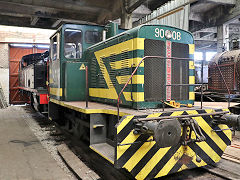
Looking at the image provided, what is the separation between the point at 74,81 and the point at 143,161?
2628 millimetres

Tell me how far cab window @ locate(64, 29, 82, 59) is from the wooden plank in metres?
2.07

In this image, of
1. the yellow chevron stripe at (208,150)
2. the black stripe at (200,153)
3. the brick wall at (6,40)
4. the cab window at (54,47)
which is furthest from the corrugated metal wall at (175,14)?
the brick wall at (6,40)

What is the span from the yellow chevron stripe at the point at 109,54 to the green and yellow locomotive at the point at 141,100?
2 cm

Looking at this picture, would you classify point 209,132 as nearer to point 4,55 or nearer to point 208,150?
point 208,150

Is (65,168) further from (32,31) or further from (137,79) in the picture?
(32,31)

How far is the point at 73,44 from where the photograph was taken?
507cm

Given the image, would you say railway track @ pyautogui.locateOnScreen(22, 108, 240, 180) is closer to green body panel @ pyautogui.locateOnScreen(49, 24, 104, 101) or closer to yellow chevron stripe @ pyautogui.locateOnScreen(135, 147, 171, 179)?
yellow chevron stripe @ pyautogui.locateOnScreen(135, 147, 171, 179)

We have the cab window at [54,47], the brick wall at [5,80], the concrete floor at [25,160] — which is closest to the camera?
the concrete floor at [25,160]

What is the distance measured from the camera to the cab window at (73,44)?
493cm

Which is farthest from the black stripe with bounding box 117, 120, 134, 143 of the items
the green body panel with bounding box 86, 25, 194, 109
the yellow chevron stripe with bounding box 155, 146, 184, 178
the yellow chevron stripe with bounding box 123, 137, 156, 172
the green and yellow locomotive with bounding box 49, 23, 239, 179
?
the yellow chevron stripe with bounding box 155, 146, 184, 178

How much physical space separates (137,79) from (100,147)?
3.94ft

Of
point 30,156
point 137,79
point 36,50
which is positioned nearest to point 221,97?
point 137,79

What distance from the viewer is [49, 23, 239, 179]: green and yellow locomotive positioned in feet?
9.17

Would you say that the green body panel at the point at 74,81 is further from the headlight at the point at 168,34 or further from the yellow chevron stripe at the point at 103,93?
the headlight at the point at 168,34
